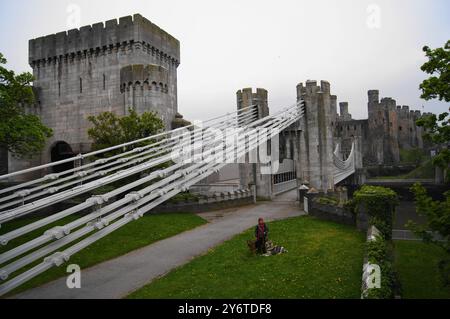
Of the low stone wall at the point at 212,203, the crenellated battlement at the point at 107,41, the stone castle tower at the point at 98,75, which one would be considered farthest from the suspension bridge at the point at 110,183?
the crenellated battlement at the point at 107,41

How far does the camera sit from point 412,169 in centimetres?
6366

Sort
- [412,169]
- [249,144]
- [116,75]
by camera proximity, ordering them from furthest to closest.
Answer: [412,169], [116,75], [249,144]

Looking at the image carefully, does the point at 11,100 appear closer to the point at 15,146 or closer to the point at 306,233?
the point at 15,146

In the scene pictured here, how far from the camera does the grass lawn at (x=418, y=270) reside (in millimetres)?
10602

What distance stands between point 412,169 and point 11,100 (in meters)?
65.0

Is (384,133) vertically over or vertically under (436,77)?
over

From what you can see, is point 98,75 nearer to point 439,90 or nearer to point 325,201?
point 325,201

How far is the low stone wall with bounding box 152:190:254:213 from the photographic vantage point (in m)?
23.1

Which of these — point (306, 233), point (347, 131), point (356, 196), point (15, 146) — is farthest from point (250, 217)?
point (347, 131)

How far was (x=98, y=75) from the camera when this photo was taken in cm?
3159

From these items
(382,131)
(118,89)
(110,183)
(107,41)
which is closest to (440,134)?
(110,183)

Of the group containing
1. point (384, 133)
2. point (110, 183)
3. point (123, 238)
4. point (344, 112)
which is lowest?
point (123, 238)

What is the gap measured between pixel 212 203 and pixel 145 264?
12219 mm

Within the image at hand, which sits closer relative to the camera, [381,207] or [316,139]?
[381,207]
